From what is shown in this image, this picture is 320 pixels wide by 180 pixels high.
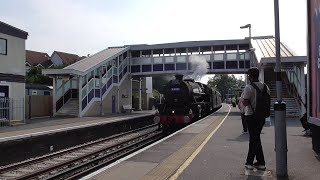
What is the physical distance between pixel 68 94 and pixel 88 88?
2.48 meters

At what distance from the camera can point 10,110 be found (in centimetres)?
2330

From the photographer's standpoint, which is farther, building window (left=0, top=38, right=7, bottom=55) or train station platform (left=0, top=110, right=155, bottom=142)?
building window (left=0, top=38, right=7, bottom=55)

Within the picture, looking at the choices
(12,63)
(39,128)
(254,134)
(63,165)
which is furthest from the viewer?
(12,63)

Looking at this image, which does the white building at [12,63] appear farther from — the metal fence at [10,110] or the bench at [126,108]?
the bench at [126,108]

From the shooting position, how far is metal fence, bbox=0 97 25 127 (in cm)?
2262

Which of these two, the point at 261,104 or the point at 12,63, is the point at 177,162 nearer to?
the point at 261,104

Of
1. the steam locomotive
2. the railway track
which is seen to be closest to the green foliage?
the steam locomotive

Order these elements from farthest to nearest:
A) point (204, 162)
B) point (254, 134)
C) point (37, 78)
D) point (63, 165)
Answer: point (37, 78) → point (63, 165) → point (204, 162) → point (254, 134)

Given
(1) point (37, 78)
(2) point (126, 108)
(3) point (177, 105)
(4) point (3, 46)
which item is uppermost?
(4) point (3, 46)

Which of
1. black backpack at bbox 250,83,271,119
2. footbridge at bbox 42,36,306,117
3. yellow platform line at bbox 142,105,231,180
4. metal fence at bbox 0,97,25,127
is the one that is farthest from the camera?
footbridge at bbox 42,36,306,117

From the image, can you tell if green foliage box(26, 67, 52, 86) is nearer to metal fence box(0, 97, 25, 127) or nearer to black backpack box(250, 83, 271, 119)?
metal fence box(0, 97, 25, 127)

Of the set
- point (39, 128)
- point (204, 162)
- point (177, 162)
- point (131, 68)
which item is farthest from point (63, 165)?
point (131, 68)

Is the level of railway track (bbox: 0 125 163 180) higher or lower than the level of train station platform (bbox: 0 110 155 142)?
lower

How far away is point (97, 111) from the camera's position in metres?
35.4
